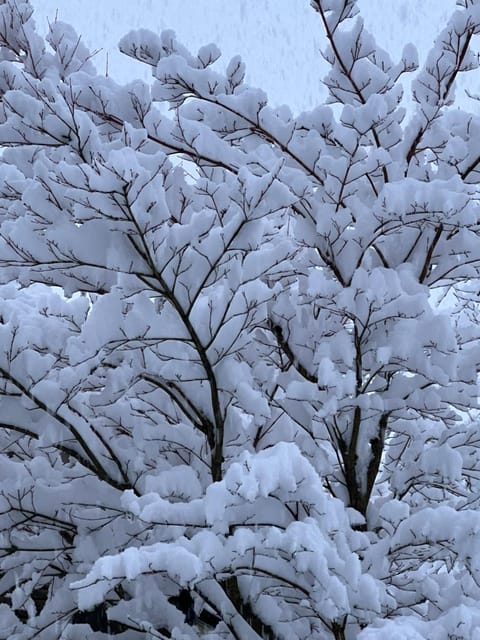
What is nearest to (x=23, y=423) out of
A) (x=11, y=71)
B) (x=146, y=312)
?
(x=146, y=312)

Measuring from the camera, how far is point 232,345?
111 inches

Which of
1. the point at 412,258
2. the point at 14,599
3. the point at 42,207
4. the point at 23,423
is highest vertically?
the point at 412,258

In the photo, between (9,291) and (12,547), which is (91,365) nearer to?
(12,547)

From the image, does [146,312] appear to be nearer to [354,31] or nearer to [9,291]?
[354,31]

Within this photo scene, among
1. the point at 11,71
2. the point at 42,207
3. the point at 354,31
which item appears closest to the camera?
the point at 42,207

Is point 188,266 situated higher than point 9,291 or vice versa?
point 9,291

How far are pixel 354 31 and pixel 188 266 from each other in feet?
5.57

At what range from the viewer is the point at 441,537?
253cm

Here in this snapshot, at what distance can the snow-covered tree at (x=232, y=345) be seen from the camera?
239cm

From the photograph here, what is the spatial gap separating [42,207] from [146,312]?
0.55m

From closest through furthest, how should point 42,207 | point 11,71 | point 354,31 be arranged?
point 42,207 < point 11,71 < point 354,31

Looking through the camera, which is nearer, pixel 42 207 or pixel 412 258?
pixel 42 207

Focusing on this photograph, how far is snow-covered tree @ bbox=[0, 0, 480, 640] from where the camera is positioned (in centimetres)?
239

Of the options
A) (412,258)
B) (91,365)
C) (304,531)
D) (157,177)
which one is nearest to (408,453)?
(412,258)
